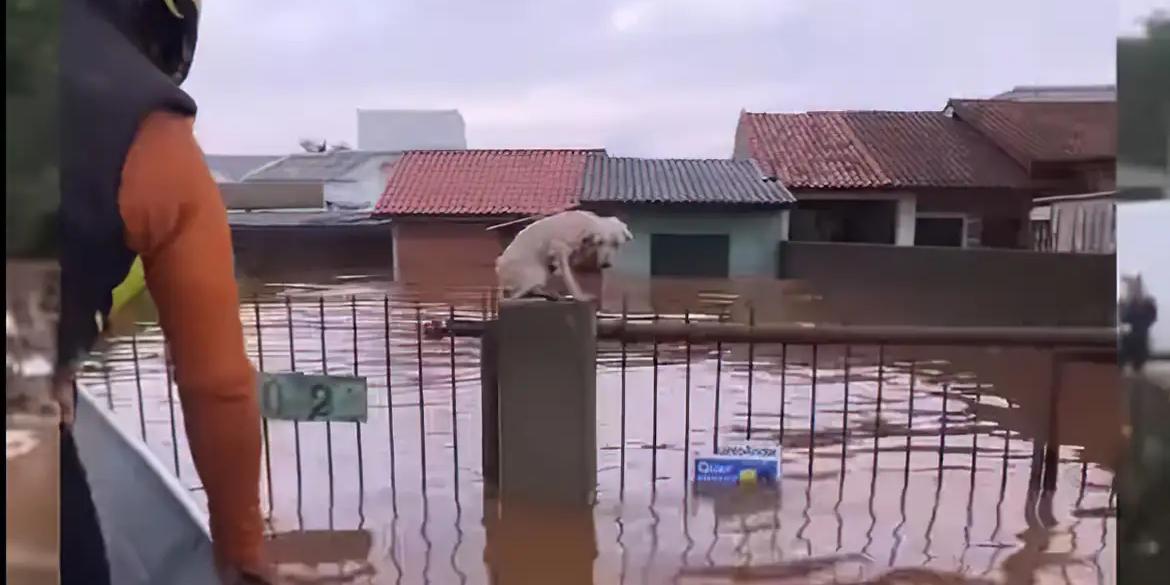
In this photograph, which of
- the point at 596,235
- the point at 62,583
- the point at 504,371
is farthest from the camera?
the point at 504,371

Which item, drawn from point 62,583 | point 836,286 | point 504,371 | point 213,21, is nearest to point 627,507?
point 504,371

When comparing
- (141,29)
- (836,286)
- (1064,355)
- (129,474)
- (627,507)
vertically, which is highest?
(141,29)

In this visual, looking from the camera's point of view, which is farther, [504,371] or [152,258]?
[504,371]

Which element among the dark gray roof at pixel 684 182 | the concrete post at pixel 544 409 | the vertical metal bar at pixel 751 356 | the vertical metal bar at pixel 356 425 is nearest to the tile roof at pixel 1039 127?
the dark gray roof at pixel 684 182

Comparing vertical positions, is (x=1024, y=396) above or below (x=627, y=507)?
above

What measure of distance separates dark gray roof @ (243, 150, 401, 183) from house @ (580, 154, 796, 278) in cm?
34

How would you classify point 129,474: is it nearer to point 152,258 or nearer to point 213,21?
point 152,258

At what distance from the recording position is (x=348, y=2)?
124cm

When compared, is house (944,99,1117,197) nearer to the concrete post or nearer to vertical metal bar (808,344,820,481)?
vertical metal bar (808,344,820,481)

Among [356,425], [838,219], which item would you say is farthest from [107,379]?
[838,219]

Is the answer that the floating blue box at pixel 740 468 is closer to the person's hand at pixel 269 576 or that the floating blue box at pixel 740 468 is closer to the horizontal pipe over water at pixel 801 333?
the horizontal pipe over water at pixel 801 333

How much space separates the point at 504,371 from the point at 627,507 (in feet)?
1.15

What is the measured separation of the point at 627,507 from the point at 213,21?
1061 mm

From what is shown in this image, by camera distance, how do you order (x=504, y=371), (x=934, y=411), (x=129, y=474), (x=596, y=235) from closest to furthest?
(x=129, y=474) → (x=596, y=235) → (x=504, y=371) → (x=934, y=411)
